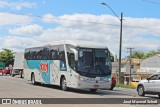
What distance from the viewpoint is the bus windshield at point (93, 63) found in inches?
926

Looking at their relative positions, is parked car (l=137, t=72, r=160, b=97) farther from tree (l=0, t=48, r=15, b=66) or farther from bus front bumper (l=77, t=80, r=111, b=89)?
tree (l=0, t=48, r=15, b=66)

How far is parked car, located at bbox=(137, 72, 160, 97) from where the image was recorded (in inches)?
896

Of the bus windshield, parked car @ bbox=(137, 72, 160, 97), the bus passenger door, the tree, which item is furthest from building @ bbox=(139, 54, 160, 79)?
the bus windshield

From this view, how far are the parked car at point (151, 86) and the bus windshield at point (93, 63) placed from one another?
2296 mm

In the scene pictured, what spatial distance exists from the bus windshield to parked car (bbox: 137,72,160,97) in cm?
230

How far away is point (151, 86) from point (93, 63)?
3.76 metres

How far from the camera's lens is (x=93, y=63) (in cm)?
2364

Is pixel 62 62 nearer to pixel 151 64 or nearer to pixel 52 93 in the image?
pixel 52 93

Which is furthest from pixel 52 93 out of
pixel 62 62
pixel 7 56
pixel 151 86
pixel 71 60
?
pixel 7 56

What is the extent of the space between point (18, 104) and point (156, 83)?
403 inches

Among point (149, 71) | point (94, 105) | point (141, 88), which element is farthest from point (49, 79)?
point (149, 71)

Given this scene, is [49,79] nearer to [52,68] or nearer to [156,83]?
[52,68]

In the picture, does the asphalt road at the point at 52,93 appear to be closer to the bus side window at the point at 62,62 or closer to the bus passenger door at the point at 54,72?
the bus passenger door at the point at 54,72

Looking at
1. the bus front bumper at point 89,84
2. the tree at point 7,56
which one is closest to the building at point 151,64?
the tree at point 7,56
